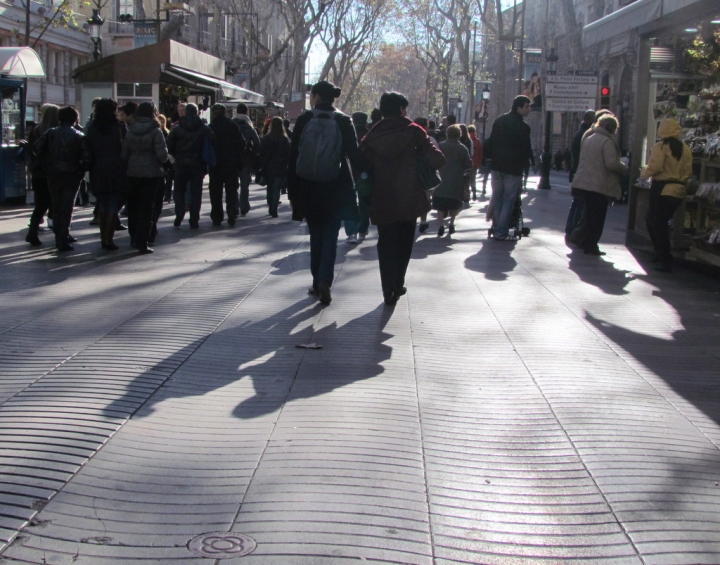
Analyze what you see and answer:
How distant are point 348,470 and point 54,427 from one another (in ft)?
4.80

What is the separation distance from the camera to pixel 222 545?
3.25m

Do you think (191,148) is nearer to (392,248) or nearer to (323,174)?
(323,174)

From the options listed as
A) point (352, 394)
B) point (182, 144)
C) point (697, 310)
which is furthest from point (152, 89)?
point (352, 394)

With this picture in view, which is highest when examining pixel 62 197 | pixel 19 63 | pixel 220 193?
pixel 19 63

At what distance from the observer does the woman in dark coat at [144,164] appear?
1065cm

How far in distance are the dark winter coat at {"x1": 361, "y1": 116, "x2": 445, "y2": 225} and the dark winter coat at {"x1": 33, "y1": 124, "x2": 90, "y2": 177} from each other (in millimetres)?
4006

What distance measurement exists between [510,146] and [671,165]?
2.74 meters

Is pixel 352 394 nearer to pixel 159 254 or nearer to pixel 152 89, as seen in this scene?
pixel 159 254

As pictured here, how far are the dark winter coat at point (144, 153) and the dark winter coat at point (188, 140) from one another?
2.58 meters

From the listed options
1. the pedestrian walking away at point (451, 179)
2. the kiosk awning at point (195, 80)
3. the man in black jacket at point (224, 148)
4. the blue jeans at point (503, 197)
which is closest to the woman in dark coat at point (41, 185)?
the man in black jacket at point (224, 148)

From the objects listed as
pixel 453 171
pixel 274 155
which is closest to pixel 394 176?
pixel 453 171

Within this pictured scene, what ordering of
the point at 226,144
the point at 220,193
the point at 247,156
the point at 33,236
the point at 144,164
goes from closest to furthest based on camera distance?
the point at 144,164 < the point at 33,236 < the point at 226,144 < the point at 220,193 < the point at 247,156

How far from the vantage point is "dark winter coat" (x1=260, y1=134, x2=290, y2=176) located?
15.7m

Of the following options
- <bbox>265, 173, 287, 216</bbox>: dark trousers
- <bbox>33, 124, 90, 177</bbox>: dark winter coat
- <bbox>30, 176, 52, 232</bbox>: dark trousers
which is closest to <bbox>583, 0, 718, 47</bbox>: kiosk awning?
<bbox>265, 173, 287, 216</bbox>: dark trousers
